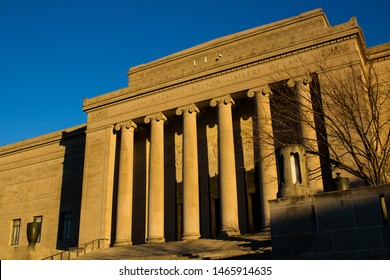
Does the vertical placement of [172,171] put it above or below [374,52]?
below

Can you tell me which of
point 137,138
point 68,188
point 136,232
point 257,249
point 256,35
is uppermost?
point 256,35

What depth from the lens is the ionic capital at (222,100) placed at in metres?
26.9

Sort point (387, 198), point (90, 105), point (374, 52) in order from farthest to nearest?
1. point (90, 105)
2. point (374, 52)
3. point (387, 198)

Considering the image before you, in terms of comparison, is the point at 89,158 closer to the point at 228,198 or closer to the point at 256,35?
the point at 228,198

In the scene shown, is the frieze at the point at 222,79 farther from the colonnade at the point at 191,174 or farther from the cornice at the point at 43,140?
the cornice at the point at 43,140

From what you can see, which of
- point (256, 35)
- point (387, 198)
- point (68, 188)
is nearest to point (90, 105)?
point (68, 188)

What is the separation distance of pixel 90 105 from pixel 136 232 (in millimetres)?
9965

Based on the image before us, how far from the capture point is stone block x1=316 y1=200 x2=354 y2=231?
11.6m

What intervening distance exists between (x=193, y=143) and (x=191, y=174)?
2061 mm

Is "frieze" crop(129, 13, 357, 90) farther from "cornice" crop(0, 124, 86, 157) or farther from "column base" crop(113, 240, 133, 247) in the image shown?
"column base" crop(113, 240, 133, 247)

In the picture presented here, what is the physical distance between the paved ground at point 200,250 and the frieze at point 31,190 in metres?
11.7

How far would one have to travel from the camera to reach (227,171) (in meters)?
25.3

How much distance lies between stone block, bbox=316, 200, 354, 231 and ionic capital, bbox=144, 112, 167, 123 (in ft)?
60.1

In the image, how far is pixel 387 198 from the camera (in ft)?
36.9
